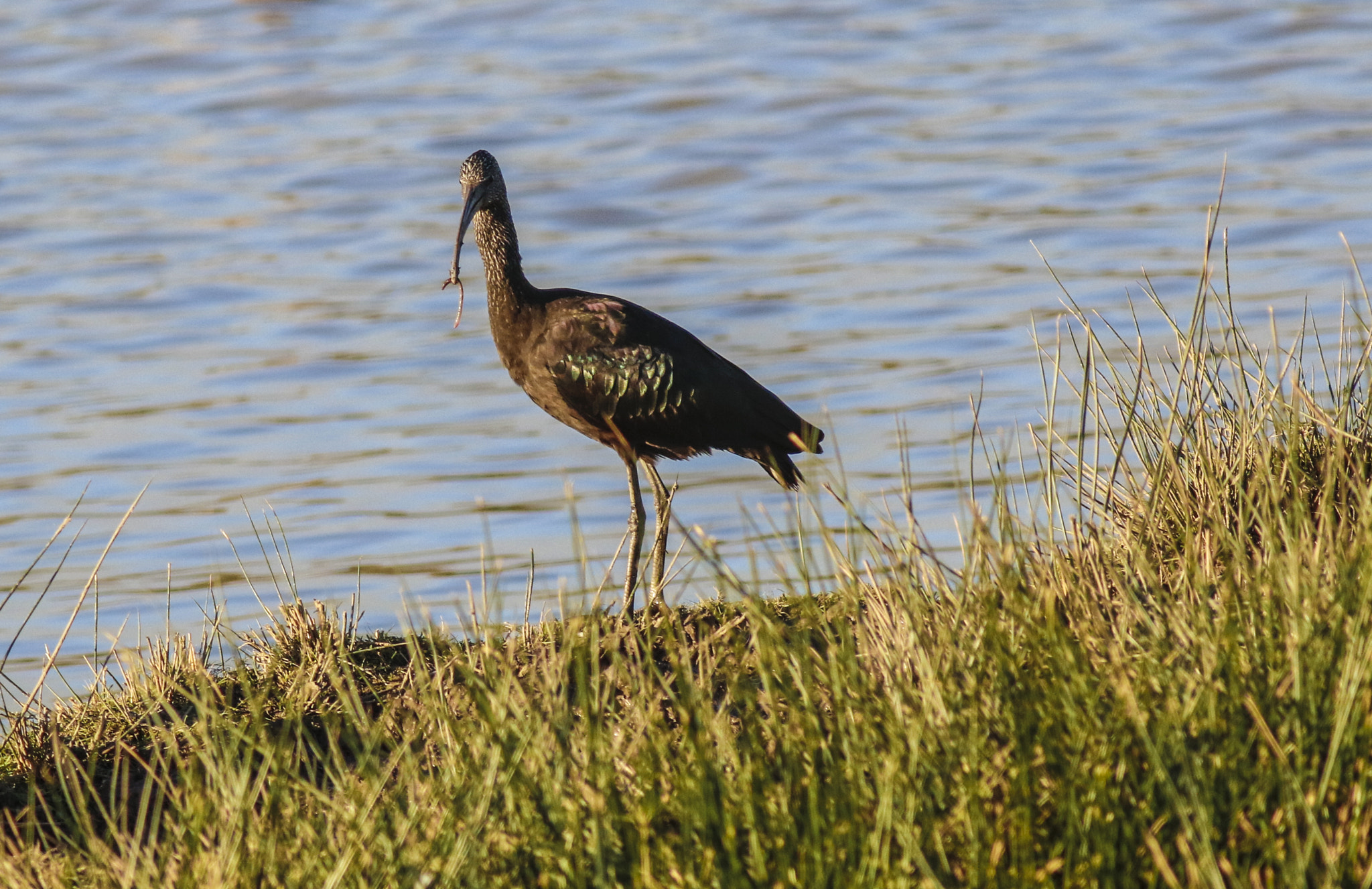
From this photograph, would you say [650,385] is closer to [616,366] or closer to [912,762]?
[616,366]

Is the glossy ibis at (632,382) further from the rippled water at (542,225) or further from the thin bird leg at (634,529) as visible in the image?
the rippled water at (542,225)

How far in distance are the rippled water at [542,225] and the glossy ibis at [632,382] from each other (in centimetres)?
35

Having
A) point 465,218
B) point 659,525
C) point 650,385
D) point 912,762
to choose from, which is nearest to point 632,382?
point 650,385

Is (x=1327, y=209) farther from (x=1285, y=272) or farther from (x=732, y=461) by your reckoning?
(x=732, y=461)

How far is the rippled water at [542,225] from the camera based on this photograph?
8.97 m

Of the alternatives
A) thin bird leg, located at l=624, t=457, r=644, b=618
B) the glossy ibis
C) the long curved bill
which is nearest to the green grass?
Answer: thin bird leg, located at l=624, t=457, r=644, b=618

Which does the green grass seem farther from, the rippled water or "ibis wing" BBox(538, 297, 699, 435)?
"ibis wing" BBox(538, 297, 699, 435)

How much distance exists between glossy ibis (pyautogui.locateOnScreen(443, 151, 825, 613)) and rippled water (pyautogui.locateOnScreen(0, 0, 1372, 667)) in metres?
0.35

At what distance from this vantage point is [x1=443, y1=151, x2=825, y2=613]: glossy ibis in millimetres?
6199

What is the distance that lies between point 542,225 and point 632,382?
25.9 ft

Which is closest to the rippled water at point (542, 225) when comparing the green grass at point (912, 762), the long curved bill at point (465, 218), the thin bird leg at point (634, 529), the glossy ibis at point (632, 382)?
the glossy ibis at point (632, 382)

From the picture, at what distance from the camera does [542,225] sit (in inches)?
547

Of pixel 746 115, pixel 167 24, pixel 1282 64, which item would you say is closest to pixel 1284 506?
pixel 746 115

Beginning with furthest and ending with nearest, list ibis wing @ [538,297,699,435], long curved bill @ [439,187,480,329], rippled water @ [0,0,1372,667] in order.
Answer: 1. rippled water @ [0,0,1372,667]
2. long curved bill @ [439,187,480,329]
3. ibis wing @ [538,297,699,435]
